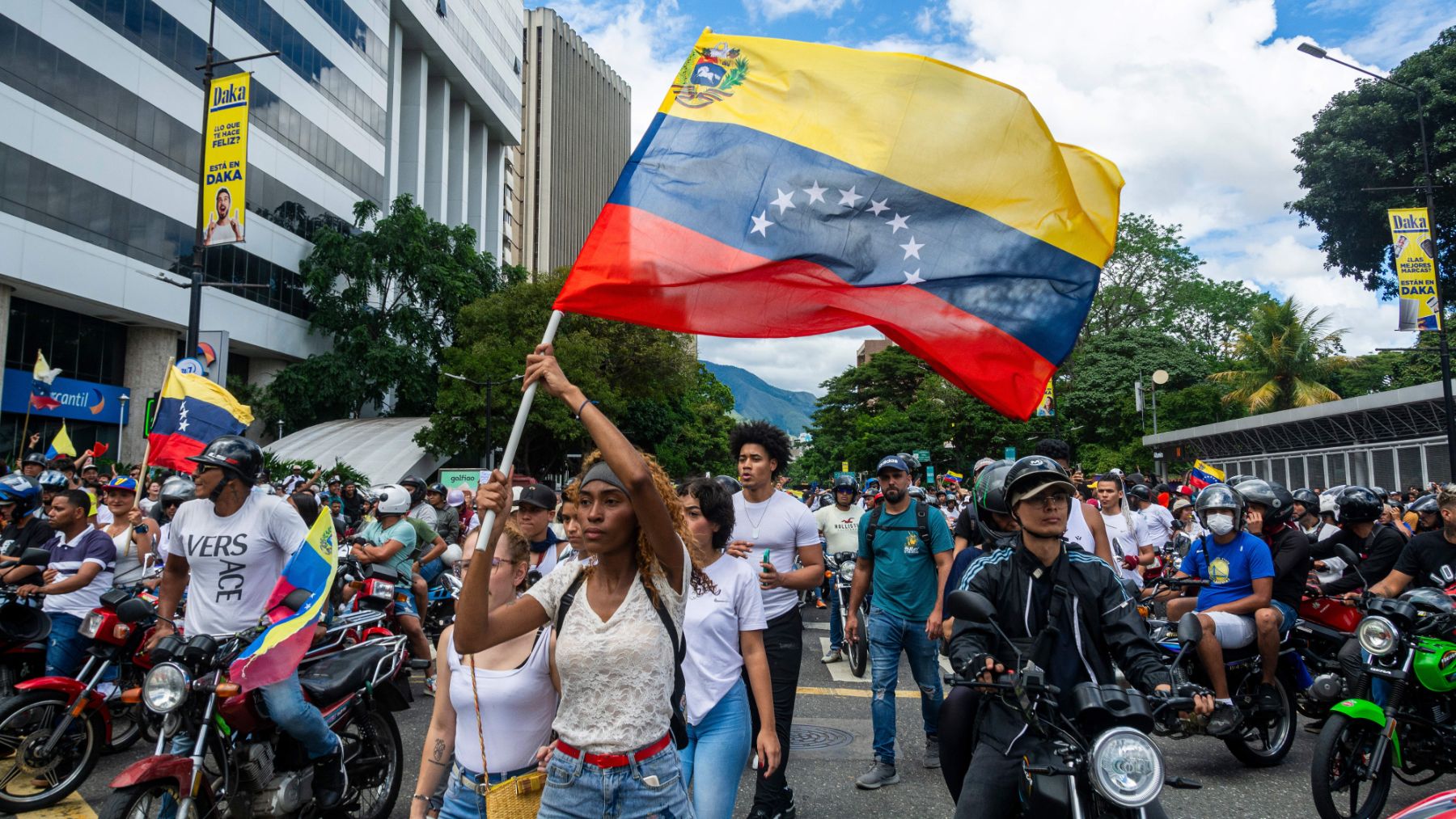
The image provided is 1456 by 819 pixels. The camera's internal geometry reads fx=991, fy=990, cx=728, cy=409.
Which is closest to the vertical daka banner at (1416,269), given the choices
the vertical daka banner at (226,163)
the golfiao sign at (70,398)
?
the vertical daka banner at (226,163)

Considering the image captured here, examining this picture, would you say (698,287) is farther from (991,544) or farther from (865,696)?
(865,696)

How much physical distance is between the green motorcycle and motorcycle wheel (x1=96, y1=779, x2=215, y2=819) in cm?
521

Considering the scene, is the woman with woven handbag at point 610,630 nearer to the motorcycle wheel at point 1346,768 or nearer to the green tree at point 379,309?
the motorcycle wheel at point 1346,768

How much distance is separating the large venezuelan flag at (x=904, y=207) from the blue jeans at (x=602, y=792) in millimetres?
2184

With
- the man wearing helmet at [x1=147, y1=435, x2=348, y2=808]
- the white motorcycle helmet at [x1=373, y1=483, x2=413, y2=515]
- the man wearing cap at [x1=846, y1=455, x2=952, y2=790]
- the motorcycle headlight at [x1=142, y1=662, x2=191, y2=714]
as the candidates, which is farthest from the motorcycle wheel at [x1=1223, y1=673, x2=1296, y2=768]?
the white motorcycle helmet at [x1=373, y1=483, x2=413, y2=515]

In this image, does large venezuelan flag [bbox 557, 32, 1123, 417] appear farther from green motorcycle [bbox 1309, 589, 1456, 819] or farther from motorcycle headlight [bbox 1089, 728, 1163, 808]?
green motorcycle [bbox 1309, 589, 1456, 819]

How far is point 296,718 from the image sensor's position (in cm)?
459

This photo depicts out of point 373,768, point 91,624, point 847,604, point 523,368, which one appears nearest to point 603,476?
point 373,768

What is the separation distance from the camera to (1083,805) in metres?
2.98

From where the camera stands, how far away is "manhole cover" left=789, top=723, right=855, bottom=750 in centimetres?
691

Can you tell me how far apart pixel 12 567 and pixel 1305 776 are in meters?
8.30

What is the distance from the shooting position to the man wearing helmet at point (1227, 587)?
6.07 metres

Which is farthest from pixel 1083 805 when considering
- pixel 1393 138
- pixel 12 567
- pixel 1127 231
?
pixel 1127 231

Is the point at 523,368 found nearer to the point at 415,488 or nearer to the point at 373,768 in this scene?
the point at 415,488
